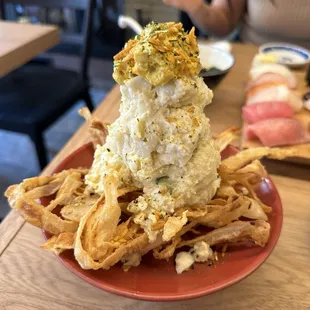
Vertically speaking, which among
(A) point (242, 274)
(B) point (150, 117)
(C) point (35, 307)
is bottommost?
(C) point (35, 307)

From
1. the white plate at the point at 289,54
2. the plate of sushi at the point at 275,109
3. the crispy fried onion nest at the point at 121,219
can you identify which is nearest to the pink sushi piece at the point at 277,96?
the plate of sushi at the point at 275,109

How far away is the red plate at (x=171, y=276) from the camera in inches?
18.2

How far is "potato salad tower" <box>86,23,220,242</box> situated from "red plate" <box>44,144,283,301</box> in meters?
0.05

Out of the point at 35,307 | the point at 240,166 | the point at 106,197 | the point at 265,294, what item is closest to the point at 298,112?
the point at 240,166

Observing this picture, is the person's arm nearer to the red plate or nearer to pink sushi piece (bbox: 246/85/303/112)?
pink sushi piece (bbox: 246/85/303/112)

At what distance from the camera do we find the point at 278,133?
2.71ft

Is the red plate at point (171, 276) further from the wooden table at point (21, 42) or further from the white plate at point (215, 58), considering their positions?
the wooden table at point (21, 42)

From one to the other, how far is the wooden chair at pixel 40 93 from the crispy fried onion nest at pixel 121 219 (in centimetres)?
73

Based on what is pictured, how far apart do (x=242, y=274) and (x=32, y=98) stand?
1.08m

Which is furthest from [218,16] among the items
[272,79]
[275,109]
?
[275,109]

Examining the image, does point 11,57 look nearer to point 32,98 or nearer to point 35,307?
point 32,98

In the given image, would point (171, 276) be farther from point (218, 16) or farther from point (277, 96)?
point (218, 16)

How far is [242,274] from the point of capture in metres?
0.48

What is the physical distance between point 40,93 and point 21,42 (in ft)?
0.75
